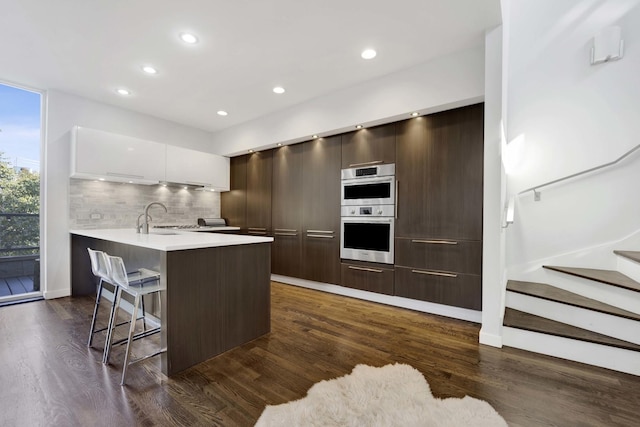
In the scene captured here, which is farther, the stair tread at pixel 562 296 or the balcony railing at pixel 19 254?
the balcony railing at pixel 19 254

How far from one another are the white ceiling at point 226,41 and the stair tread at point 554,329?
2.47m

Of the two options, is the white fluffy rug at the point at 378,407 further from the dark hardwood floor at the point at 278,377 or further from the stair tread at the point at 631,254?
the stair tread at the point at 631,254

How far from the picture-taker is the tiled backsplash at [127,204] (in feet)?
12.3

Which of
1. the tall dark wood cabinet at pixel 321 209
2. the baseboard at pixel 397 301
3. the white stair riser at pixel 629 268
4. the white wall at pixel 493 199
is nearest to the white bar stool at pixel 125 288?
the tall dark wood cabinet at pixel 321 209

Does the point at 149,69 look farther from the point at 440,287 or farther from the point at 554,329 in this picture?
the point at 554,329

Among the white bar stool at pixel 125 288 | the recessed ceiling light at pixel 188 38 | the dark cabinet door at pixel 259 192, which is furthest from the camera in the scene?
the dark cabinet door at pixel 259 192

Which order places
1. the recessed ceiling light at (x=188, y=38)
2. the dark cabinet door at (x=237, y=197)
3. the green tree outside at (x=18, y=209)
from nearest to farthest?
the recessed ceiling light at (x=188, y=38)
the green tree outside at (x=18, y=209)
the dark cabinet door at (x=237, y=197)

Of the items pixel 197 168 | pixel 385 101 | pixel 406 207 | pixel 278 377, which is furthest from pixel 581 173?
pixel 197 168

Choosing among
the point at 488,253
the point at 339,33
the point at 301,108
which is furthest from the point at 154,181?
the point at 488,253

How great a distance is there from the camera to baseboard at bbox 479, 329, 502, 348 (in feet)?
7.34

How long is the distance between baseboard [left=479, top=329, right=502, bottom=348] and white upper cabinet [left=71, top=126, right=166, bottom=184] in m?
4.47

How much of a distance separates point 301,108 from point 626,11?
341 cm

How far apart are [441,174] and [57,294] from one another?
4.91 metres

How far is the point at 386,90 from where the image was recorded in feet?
10.2
